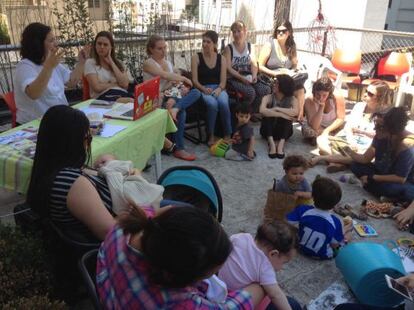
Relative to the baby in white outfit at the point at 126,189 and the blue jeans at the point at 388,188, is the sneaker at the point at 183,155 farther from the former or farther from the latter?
the baby in white outfit at the point at 126,189

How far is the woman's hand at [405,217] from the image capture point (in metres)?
3.24

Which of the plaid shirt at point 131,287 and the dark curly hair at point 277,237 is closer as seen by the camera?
the plaid shirt at point 131,287

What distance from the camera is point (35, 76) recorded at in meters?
3.20

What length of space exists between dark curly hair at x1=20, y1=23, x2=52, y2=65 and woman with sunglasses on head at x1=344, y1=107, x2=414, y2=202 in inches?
119

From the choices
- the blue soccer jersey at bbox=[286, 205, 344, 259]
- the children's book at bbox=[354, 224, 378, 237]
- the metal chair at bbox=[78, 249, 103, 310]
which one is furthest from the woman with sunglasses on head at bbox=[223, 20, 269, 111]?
the metal chair at bbox=[78, 249, 103, 310]

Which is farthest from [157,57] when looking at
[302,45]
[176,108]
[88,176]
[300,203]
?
[302,45]

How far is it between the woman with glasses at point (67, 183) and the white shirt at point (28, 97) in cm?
148

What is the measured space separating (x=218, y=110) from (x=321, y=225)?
2.46 m

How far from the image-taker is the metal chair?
4.61 feet

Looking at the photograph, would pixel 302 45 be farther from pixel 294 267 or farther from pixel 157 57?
pixel 294 267

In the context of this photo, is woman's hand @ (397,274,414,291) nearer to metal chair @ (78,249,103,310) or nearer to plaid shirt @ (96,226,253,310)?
plaid shirt @ (96,226,253,310)

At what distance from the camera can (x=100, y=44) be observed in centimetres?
399

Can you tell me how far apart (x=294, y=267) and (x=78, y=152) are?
1703 mm

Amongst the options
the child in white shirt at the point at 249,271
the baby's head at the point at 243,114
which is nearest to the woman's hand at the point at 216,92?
the baby's head at the point at 243,114
